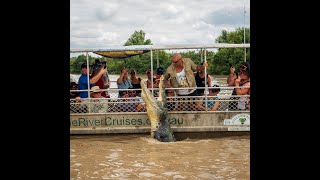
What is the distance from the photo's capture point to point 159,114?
33.7ft

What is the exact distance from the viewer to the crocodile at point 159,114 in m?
10.3

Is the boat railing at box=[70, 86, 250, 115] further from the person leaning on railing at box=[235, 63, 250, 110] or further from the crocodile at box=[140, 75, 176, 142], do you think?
the crocodile at box=[140, 75, 176, 142]

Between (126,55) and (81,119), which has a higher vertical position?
(126,55)

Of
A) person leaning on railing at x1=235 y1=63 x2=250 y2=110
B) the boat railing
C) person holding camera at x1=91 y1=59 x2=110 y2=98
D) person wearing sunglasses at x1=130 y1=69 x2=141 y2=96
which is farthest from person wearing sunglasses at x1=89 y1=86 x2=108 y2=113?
person leaning on railing at x1=235 y1=63 x2=250 y2=110

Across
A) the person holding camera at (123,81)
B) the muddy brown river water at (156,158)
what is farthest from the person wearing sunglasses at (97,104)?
the muddy brown river water at (156,158)

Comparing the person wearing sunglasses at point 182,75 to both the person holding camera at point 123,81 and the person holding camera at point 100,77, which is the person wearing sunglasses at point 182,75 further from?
the person holding camera at point 100,77

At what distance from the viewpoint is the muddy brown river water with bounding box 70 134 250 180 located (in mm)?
7285

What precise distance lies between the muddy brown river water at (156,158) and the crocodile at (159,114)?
0.84ft

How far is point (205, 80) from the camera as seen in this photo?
10391mm
